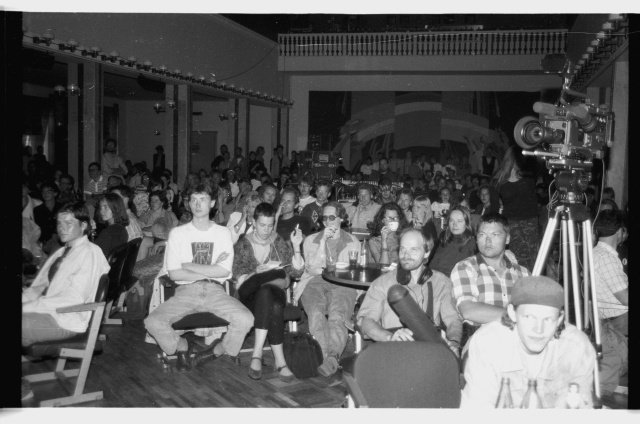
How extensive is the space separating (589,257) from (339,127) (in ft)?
48.4

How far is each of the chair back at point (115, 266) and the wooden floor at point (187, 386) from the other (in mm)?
531

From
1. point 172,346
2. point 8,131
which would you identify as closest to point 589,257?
point 172,346

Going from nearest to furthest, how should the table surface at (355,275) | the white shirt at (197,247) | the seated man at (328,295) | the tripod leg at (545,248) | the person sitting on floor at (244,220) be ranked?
the tripod leg at (545,248)
the table surface at (355,275)
the seated man at (328,295)
the white shirt at (197,247)
the person sitting on floor at (244,220)

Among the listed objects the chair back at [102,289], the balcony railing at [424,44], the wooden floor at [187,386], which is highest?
the balcony railing at [424,44]

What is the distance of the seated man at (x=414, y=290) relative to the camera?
3.49m

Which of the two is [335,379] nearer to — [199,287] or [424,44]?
[199,287]

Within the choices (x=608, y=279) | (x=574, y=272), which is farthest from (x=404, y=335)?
(x=608, y=279)

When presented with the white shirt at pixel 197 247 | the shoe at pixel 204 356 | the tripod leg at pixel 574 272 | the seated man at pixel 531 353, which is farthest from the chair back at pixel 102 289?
the tripod leg at pixel 574 272

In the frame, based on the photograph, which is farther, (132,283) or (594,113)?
(132,283)

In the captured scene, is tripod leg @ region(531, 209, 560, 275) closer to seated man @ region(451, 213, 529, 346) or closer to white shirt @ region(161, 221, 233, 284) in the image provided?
seated man @ region(451, 213, 529, 346)

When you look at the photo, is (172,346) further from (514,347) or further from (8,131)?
(514,347)

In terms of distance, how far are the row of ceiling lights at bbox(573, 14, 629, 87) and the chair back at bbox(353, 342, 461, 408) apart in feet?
12.9

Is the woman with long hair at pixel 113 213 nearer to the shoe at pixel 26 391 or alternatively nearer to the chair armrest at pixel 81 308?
the chair armrest at pixel 81 308

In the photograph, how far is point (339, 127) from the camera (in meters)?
17.8
